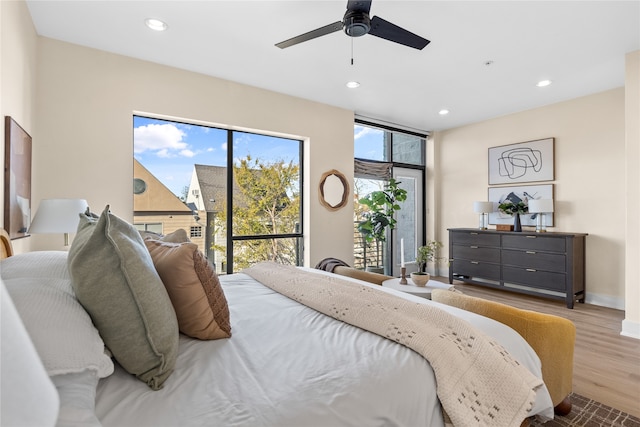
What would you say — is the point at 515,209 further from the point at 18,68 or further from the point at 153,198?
the point at 18,68

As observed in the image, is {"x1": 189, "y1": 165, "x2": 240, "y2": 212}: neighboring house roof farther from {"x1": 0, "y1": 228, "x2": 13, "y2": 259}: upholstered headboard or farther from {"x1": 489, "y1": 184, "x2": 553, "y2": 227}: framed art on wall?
{"x1": 489, "y1": 184, "x2": 553, "y2": 227}: framed art on wall

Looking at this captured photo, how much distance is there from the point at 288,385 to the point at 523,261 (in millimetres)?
4376

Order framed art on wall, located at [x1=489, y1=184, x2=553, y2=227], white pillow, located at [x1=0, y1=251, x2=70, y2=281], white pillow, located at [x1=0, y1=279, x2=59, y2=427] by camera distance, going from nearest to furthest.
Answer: white pillow, located at [x1=0, y1=279, x2=59, y2=427], white pillow, located at [x1=0, y1=251, x2=70, y2=281], framed art on wall, located at [x1=489, y1=184, x2=553, y2=227]

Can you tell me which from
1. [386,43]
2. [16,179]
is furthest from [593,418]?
[16,179]

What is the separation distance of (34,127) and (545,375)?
3899 millimetres

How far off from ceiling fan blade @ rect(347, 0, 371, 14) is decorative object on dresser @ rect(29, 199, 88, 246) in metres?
2.12

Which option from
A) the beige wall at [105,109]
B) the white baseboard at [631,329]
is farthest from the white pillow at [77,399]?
the white baseboard at [631,329]

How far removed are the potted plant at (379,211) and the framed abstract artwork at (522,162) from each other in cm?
149

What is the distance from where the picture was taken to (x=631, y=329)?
119 inches

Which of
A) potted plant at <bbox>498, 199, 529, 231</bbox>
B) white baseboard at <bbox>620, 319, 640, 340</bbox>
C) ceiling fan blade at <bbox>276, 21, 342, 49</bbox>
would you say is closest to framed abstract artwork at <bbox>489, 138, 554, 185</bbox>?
potted plant at <bbox>498, 199, 529, 231</bbox>

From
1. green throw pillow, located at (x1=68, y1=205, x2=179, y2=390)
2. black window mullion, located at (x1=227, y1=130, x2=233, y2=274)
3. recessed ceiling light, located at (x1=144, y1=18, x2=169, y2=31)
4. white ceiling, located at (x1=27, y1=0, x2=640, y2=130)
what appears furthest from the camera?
black window mullion, located at (x1=227, y1=130, x2=233, y2=274)

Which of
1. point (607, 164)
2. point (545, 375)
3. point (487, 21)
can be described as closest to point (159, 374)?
point (545, 375)

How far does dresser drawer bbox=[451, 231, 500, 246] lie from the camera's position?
464cm

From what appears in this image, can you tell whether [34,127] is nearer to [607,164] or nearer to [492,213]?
[492,213]
